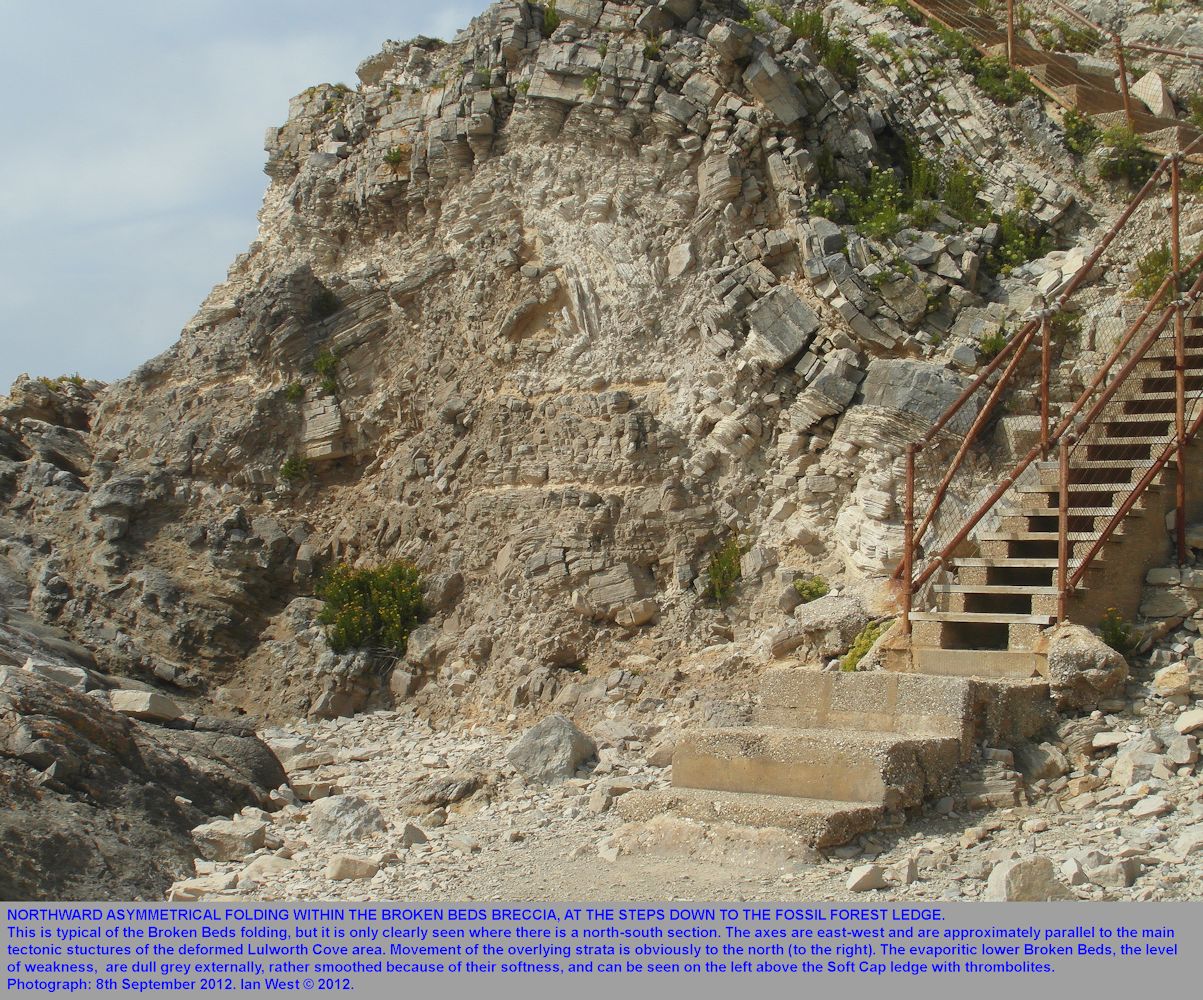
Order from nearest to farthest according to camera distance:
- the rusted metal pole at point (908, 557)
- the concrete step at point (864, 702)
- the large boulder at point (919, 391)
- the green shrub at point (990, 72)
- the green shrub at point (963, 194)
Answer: the concrete step at point (864, 702) → the rusted metal pole at point (908, 557) → the large boulder at point (919, 391) → the green shrub at point (963, 194) → the green shrub at point (990, 72)

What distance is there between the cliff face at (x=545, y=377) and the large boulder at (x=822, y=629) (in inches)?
15.0

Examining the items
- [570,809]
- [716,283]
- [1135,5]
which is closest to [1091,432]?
[716,283]

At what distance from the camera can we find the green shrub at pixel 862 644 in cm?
805

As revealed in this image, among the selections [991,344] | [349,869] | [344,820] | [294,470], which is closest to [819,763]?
[349,869]

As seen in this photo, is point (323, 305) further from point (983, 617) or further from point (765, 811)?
point (765, 811)

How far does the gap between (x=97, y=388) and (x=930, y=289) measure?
10.5 meters

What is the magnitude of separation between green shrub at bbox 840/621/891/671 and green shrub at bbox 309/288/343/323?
7.39m

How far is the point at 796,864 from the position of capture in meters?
5.40

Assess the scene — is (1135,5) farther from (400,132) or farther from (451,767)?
(451,767)

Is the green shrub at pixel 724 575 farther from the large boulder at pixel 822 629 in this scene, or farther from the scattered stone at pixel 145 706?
the scattered stone at pixel 145 706

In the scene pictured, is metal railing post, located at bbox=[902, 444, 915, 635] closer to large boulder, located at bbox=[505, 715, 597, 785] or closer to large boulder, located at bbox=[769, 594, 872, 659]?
large boulder, located at bbox=[769, 594, 872, 659]

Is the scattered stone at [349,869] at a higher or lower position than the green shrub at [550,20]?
lower

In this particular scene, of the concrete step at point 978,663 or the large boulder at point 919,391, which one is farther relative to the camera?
the large boulder at point 919,391

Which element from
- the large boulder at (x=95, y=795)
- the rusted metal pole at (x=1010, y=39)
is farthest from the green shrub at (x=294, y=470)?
the rusted metal pole at (x=1010, y=39)
